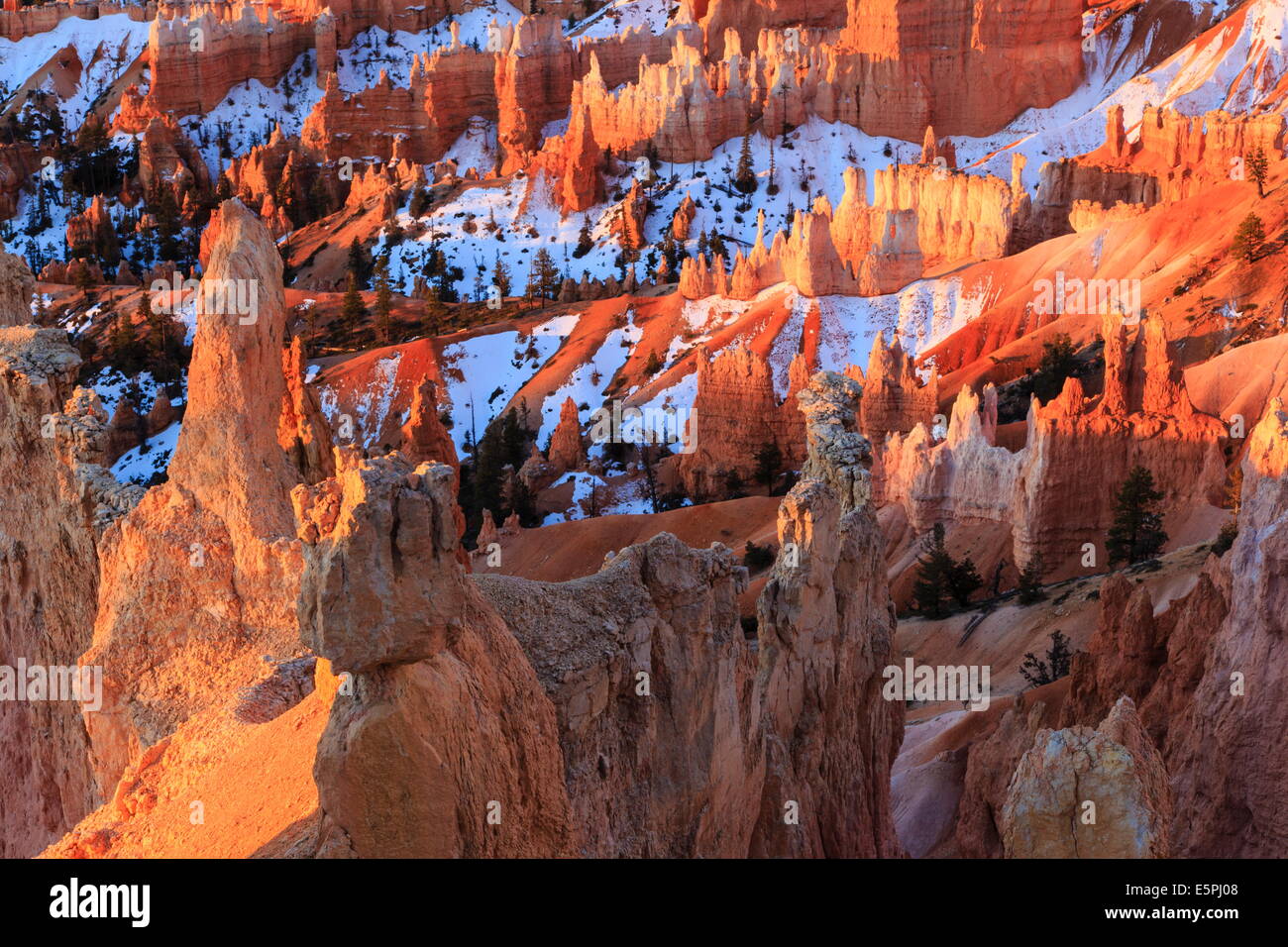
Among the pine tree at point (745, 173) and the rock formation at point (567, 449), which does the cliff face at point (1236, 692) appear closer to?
→ the rock formation at point (567, 449)

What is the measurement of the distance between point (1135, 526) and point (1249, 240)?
2761 centimetres

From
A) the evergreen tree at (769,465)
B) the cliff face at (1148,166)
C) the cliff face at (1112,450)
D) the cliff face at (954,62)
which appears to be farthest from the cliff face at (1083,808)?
the cliff face at (954,62)

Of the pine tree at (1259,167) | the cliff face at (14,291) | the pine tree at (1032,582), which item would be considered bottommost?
the pine tree at (1032,582)

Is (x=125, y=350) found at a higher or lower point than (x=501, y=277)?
lower

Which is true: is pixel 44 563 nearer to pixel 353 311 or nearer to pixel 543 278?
pixel 353 311

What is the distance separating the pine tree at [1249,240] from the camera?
63125 mm

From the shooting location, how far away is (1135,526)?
40625 mm

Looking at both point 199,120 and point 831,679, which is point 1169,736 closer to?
point 831,679

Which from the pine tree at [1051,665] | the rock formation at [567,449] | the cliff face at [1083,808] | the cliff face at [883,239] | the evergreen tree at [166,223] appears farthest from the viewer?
the evergreen tree at [166,223]

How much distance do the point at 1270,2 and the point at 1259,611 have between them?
316 feet

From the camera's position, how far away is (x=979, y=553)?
46281 mm

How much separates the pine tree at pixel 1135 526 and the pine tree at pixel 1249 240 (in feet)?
81.5

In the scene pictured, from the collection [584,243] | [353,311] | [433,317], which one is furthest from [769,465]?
[584,243]

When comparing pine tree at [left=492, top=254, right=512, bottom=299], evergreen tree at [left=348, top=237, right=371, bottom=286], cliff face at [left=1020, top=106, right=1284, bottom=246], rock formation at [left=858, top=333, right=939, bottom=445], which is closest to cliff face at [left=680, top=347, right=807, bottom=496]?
A: rock formation at [left=858, top=333, right=939, bottom=445]
